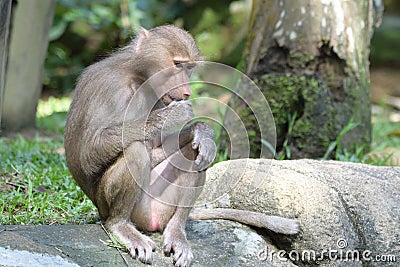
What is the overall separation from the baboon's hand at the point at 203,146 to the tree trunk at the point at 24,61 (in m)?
3.72

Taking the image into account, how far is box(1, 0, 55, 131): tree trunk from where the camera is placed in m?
7.26

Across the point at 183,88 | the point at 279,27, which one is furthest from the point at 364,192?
the point at 279,27

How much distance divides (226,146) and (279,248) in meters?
2.10

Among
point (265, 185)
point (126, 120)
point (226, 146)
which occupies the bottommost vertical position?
point (226, 146)

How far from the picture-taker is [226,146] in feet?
21.2

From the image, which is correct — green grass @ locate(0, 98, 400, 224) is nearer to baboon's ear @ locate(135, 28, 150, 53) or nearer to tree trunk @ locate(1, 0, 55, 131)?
tree trunk @ locate(1, 0, 55, 131)

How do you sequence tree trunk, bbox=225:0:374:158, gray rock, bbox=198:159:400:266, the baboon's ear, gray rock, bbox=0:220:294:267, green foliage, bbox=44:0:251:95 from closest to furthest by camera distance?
gray rock, bbox=0:220:294:267
the baboon's ear
gray rock, bbox=198:159:400:266
tree trunk, bbox=225:0:374:158
green foliage, bbox=44:0:251:95

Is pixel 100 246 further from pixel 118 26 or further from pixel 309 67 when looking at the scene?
pixel 118 26

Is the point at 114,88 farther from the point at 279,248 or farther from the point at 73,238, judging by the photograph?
the point at 279,248

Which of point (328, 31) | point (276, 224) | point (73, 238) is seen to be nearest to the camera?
point (73, 238)

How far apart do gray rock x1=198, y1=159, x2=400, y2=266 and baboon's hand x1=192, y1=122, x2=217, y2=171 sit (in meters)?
0.48

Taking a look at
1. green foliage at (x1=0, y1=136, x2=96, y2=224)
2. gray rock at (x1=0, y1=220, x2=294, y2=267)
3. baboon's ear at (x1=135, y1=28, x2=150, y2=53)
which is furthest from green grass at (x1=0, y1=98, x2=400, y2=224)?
baboon's ear at (x1=135, y1=28, x2=150, y2=53)

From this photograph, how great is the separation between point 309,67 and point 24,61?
320 cm

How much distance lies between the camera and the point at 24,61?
7383 mm
